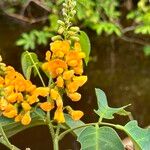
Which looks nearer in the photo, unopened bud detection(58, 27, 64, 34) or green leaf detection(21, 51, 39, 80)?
unopened bud detection(58, 27, 64, 34)

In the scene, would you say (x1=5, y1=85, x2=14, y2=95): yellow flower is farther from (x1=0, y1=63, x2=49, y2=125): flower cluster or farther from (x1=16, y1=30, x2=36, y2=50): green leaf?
(x1=16, y1=30, x2=36, y2=50): green leaf

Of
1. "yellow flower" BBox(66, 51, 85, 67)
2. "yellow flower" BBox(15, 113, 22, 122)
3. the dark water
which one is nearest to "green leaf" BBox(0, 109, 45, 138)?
"yellow flower" BBox(15, 113, 22, 122)

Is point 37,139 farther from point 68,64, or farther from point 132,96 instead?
point 68,64

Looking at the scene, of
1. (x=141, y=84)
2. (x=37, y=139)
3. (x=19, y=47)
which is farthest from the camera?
(x=19, y=47)

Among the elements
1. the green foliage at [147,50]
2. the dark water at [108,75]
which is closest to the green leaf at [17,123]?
the dark water at [108,75]

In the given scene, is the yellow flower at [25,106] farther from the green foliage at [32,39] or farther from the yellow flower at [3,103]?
the green foliage at [32,39]

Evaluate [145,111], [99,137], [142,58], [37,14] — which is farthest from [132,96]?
[99,137]

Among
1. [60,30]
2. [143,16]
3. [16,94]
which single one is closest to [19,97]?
[16,94]
